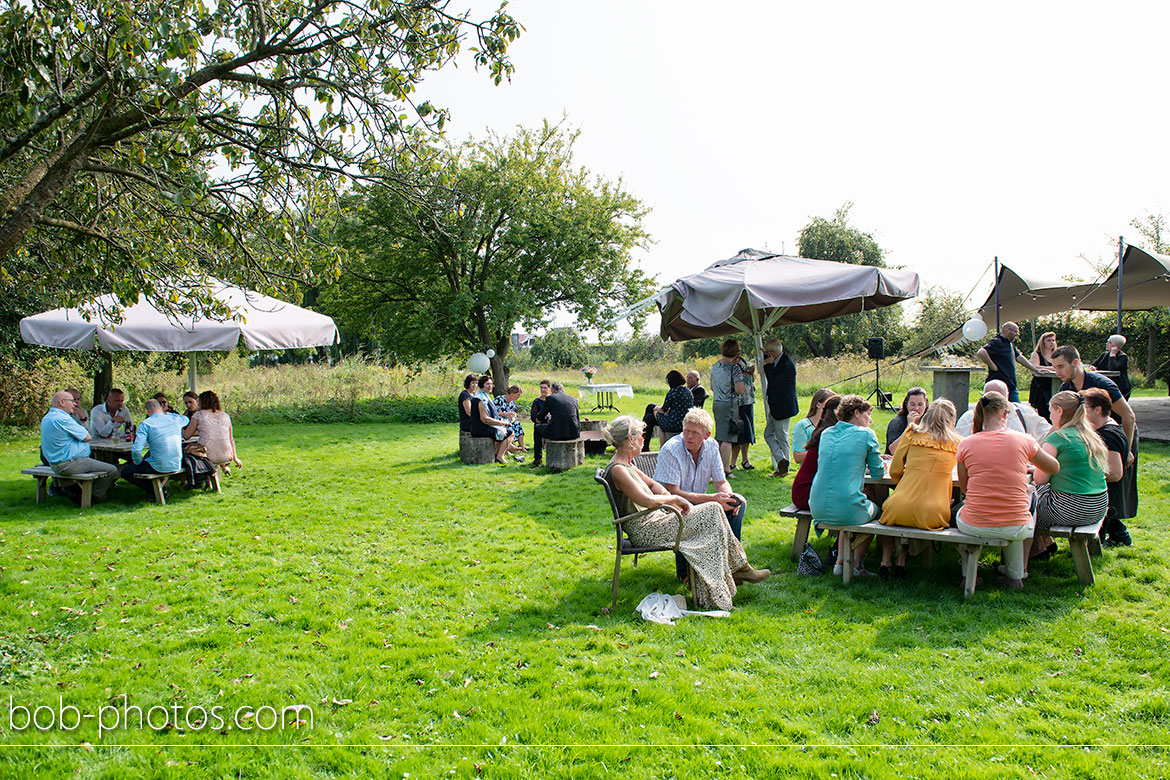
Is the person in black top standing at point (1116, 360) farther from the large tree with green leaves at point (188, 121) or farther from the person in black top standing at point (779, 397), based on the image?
the large tree with green leaves at point (188, 121)

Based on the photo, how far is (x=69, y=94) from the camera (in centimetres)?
521

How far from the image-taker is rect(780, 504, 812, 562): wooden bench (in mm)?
5609

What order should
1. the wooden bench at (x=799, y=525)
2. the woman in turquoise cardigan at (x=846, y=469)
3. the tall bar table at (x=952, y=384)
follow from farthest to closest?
the tall bar table at (x=952, y=384) → the wooden bench at (x=799, y=525) → the woman in turquoise cardigan at (x=846, y=469)

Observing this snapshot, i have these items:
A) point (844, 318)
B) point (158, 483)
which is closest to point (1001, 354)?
point (158, 483)

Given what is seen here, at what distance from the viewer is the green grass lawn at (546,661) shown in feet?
10.0

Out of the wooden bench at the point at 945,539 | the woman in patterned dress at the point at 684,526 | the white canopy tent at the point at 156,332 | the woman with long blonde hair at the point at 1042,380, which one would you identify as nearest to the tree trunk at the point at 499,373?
the white canopy tent at the point at 156,332

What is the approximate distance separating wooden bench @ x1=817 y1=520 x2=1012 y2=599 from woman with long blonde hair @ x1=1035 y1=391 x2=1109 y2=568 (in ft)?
1.76

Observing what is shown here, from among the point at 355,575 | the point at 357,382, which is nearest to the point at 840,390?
the point at 357,382

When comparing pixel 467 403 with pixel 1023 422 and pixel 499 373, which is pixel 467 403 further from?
pixel 499 373

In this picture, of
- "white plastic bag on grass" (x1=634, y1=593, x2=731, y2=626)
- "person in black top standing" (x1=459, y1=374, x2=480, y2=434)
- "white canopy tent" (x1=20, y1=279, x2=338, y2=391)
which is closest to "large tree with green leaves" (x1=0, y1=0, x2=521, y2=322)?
"white canopy tent" (x1=20, y1=279, x2=338, y2=391)

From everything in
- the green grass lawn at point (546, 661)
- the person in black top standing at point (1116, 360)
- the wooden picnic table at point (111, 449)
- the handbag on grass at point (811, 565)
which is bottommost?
the green grass lawn at point (546, 661)

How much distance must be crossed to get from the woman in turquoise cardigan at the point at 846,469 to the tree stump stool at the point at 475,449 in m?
6.66

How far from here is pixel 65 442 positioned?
26.0ft

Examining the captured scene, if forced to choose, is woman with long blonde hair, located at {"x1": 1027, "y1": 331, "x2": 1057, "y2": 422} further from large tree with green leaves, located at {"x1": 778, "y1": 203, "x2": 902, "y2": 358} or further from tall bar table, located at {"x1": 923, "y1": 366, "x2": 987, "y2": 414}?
large tree with green leaves, located at {"x1": 778, "y1": 203, "x2": 902, "y2": 358}
